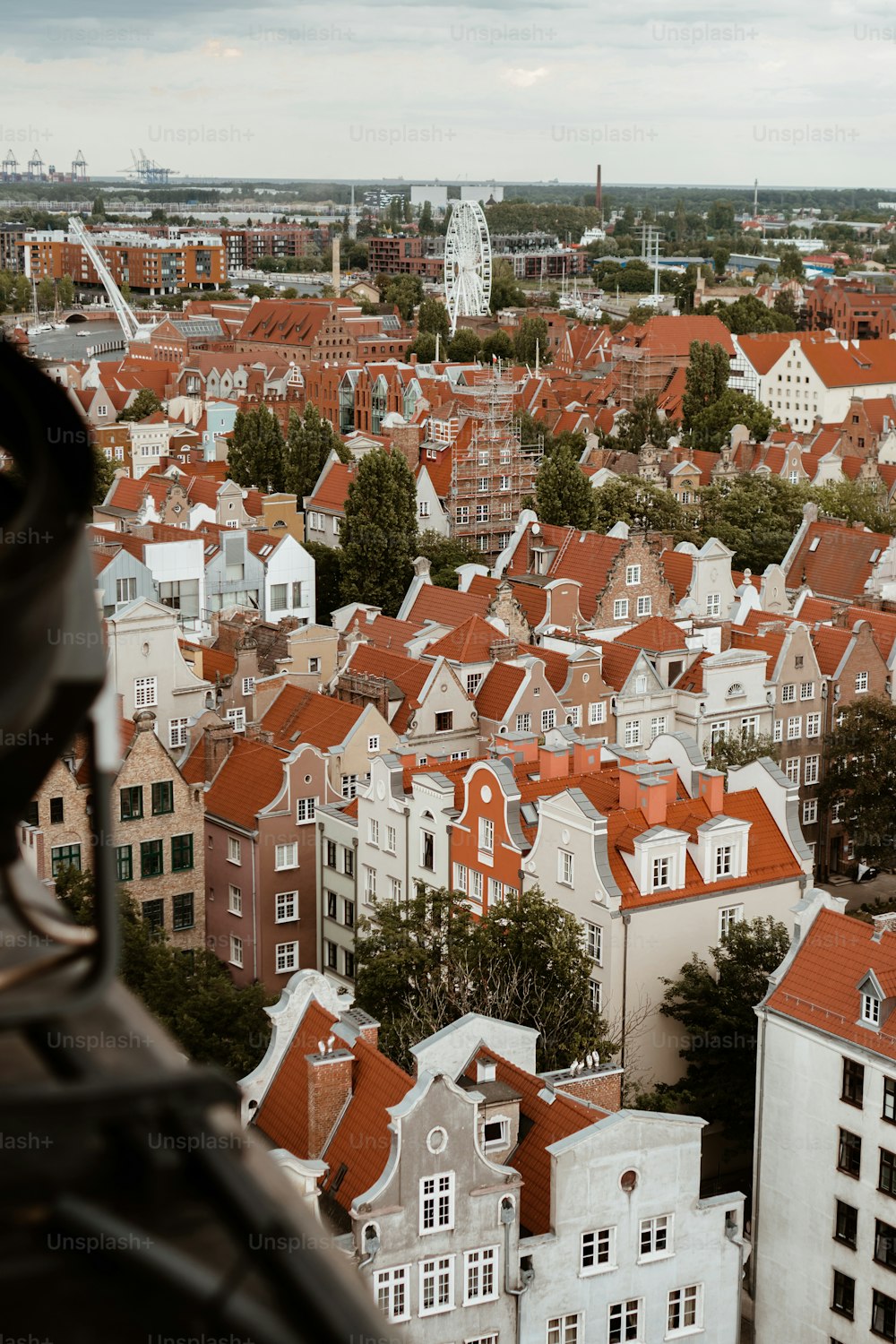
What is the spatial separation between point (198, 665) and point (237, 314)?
12067 centimetres

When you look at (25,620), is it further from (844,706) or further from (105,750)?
(844,706)

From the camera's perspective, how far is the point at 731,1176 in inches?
1271

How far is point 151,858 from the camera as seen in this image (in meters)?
36.8

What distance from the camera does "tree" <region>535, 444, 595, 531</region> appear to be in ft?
229

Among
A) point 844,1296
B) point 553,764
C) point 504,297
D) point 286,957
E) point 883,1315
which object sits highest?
point 504,297

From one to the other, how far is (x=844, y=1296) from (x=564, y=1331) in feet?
17.2

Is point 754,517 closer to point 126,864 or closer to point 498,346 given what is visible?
point 126,864

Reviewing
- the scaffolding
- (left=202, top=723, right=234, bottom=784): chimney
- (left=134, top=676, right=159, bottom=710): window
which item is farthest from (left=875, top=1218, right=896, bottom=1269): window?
the scaffolding

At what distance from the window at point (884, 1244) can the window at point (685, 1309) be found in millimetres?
3031

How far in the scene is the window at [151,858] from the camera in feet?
120

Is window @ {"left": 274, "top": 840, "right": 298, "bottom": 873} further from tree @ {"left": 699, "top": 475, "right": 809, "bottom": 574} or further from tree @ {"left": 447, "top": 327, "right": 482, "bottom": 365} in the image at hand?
tree @ {"left": 447, "top": 327, "right": 482, "bottom": 365}

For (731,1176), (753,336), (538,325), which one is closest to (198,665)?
(731,1176)

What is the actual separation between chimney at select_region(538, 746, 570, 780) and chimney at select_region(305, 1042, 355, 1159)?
517 inches

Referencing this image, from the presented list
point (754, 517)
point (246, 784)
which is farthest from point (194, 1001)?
point (754, 517)
